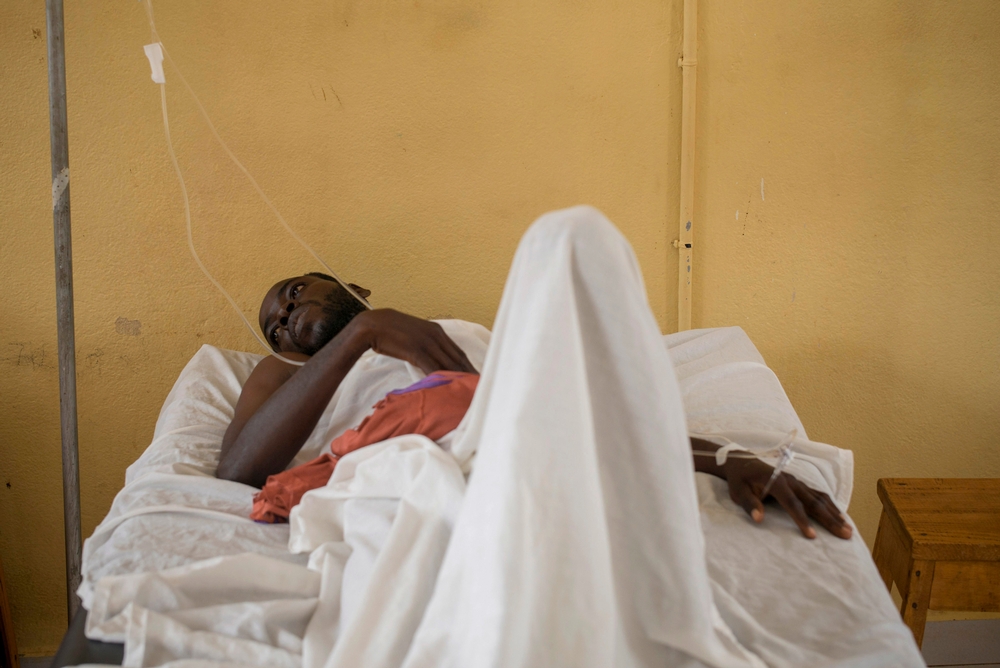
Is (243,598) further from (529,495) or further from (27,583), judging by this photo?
(27,583)

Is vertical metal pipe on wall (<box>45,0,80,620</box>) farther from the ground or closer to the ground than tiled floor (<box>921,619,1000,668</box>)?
farther from the ground

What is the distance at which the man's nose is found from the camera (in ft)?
5.12

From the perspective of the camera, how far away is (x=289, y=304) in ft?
5.14

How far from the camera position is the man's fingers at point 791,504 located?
0.99 meters

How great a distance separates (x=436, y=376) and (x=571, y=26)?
1.07 meters

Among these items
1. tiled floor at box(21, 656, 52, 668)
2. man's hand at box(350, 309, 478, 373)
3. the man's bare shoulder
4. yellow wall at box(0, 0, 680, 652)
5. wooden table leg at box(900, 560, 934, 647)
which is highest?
yellow wall at box(0, 0, 680, 652)

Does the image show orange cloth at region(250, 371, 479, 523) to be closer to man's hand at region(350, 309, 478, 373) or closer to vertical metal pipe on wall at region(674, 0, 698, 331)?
man's hand at region(350, 309, 478, 373)

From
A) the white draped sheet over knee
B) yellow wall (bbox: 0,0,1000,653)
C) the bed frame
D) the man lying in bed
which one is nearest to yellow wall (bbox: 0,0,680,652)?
yellow wall (bbox: 0,0,1000,653)

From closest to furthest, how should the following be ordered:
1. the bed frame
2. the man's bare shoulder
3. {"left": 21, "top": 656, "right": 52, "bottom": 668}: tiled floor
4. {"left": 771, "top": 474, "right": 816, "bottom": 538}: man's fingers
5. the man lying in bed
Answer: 1. the bed frame
2. {"left": 771, "top": 474, "right": 816, "bottom": 538}: man's fingers
3. the man lying in bed
4. the man's bare shoulder
5. {"left": 21, "top": 656, "right": 52, "bottom": 668}: tiled floor

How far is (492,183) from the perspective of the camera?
6.15ft

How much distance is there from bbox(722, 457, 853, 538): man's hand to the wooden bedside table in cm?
41

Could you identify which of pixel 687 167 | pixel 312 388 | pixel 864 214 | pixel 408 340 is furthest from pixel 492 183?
pixel 864 214

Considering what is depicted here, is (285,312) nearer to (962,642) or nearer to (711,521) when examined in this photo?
(711,521)

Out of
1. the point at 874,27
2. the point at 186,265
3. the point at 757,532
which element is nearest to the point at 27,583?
the point at 186,265
